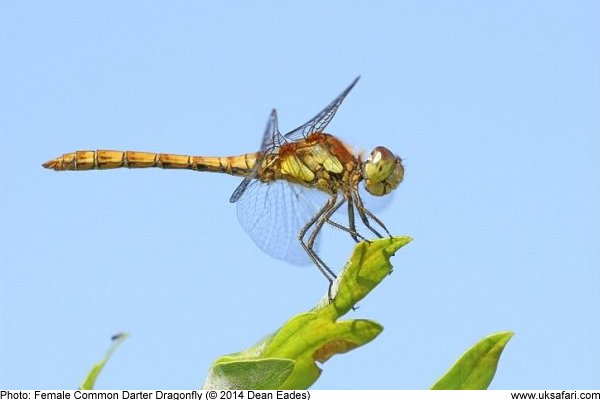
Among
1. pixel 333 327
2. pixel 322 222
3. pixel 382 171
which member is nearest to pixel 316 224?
pixel 322 222

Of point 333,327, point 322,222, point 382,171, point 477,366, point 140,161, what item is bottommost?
point 477,366

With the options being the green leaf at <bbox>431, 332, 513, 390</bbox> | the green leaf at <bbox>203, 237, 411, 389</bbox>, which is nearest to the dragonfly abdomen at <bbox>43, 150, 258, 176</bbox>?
the green leaf at <bbox>203, 237, 411, 389</bbox>

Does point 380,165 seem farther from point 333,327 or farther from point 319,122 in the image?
point 333,327

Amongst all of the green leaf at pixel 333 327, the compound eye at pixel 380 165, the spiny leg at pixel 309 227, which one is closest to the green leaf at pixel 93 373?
the green leaf at pixel 333 327

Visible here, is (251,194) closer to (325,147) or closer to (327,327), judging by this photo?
(325,147)

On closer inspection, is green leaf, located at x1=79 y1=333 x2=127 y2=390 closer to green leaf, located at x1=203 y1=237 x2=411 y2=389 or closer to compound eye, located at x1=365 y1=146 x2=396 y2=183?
green leaf, located at x1=203 y1=237 x2=411 y2=389

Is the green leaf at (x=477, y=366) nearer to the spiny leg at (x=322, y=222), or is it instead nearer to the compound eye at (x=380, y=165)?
the spiny leg at (x=322, y=222)
